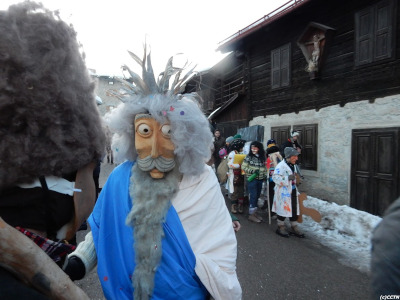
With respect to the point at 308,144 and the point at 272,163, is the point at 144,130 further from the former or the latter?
the point at 308,144

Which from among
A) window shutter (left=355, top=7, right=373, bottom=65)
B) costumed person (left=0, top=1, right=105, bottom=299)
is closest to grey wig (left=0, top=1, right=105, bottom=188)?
costumed person (left=0, top=1, right=105, bottom=299)

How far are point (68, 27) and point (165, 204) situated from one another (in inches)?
40.7

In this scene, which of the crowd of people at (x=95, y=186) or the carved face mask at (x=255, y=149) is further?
the carved face mask at (x=255, y=149)

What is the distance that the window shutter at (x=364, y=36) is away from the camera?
580 cm

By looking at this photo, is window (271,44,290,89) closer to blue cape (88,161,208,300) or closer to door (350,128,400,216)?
door (350,128,400,216)

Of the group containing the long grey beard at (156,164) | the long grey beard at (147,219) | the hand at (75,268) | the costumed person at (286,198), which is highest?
the long grey beard at (156,164)

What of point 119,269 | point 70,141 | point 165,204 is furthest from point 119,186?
point 70,141

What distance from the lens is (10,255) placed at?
0.62 m

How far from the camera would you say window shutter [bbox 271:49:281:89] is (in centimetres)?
843

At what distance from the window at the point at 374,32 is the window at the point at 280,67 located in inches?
Result: 86.9

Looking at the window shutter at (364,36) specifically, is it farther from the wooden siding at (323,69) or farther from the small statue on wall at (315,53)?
the small statue on wall at (315,53)

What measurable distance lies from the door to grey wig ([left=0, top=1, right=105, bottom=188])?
6.25m

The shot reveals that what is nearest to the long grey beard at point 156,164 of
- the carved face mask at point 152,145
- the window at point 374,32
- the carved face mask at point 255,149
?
the carved face mask at point 152,145

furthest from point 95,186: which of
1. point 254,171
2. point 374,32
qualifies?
point 374,32
